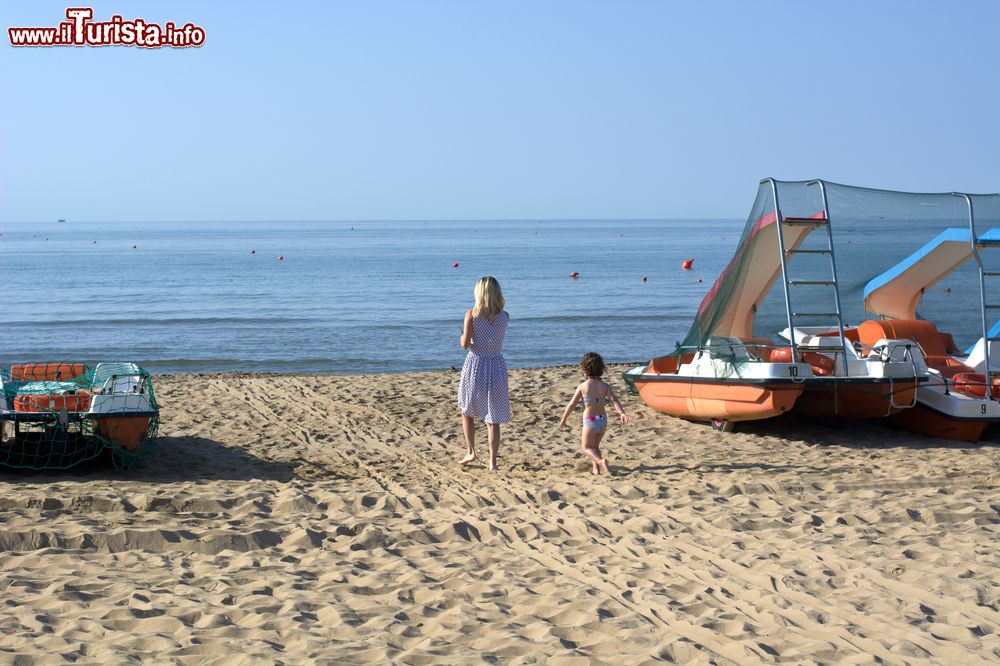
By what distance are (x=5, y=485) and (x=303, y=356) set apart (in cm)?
1351

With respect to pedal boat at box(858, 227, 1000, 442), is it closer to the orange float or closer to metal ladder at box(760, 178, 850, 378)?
metal ladder at box(760, 178, 850, 378)

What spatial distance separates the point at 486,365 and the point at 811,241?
14.2 ft

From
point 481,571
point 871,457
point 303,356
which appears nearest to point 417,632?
point 481,571

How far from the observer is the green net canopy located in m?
10.7

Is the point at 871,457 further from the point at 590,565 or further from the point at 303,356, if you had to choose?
the point at 303,356

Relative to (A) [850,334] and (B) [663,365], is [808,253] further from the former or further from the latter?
(B) [663,365]

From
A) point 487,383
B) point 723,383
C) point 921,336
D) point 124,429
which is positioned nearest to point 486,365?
point 487,383

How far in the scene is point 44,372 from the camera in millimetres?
10398

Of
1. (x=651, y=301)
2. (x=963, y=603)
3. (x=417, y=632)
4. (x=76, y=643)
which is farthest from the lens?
(x=651, y=301)

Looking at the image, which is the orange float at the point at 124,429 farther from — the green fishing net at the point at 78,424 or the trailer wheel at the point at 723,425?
the trailer wheel at the point at 723,425

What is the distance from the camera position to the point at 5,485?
8.10 meters

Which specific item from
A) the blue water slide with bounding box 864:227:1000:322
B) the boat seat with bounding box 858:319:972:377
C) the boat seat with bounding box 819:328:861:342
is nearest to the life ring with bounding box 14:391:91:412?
the boat seat with bounding box 819:328:861:342

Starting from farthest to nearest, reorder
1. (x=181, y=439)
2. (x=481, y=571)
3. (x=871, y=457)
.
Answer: (x=181, y=439) → (x=871, y=457) → (x=481, y=571)

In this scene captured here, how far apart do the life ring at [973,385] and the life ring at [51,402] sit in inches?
345
